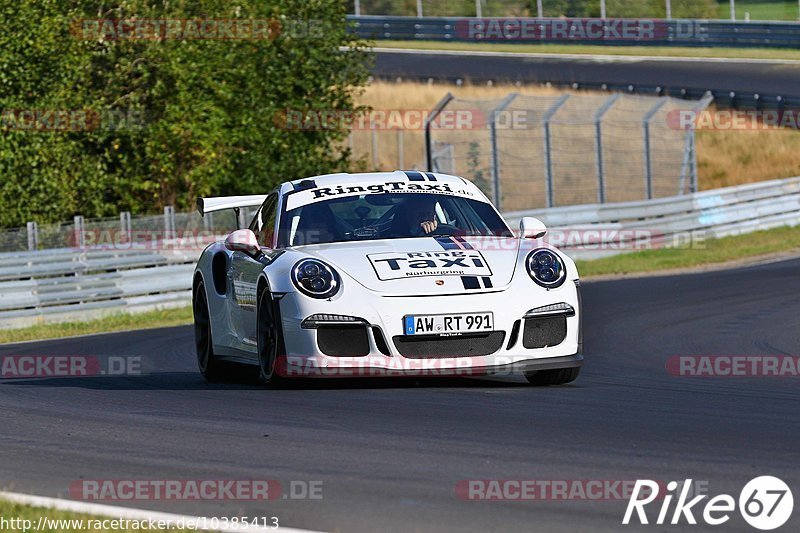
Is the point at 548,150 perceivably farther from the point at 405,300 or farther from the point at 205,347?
the point at 405,300

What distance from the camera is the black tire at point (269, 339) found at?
8.38 m

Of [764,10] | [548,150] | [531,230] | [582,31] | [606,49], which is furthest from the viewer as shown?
[764,10]

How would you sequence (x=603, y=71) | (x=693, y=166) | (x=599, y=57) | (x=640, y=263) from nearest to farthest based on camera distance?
(x=640, y=263) → (x=693, y=166) → (x=603, y=71) → (x=599, y=57)

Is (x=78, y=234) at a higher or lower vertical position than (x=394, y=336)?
lower

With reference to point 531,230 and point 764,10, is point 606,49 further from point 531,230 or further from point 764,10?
point 531,230

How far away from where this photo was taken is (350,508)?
499 cm

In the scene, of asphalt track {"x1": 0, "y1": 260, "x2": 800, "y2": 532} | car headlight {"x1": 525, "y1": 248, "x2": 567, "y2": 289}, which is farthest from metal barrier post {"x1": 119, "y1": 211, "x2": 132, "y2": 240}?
car headlight {"x1": 525, "y1": 248, "x2": 567, "y2": 289}

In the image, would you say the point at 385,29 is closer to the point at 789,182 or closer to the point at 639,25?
the point at 639,25

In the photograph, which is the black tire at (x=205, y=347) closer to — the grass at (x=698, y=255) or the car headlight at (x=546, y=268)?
the car headlight at (x=546, y=268)

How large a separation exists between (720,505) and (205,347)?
6.10 m

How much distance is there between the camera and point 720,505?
486 cm

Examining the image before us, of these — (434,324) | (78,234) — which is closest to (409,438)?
(434,324)

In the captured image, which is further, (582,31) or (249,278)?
(582,31)

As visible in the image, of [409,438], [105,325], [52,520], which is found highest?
[52,520]
